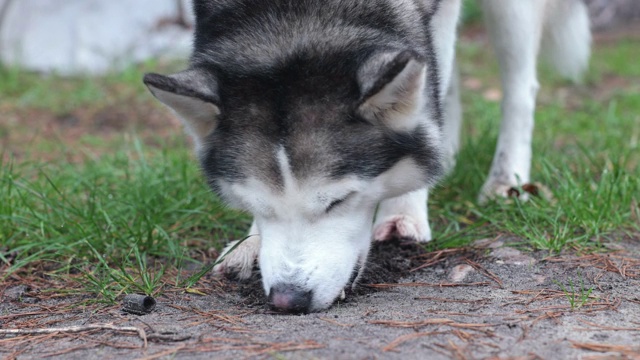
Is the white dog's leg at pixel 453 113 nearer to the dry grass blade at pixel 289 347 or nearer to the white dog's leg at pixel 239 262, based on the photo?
the white dog's leg at pixel 239 262

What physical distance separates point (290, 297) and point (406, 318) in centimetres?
41

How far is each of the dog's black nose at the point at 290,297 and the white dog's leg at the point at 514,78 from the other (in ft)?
6.00

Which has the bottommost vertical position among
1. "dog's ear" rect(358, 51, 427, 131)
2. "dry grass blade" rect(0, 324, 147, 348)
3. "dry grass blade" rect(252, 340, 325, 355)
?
"dry grass blade" rect(0, 324, 147, 348)

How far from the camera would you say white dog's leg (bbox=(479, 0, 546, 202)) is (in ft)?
14.0

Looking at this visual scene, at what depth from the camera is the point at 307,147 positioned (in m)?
2.71

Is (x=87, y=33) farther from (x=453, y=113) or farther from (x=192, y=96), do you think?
(x=192, y=96)

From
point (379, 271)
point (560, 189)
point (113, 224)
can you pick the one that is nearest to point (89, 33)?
point (113, 224)

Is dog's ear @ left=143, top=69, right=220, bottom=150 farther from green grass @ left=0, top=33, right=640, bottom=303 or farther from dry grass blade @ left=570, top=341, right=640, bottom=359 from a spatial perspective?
dry grass blade @ left=570, top=341, right=640, bottom=359

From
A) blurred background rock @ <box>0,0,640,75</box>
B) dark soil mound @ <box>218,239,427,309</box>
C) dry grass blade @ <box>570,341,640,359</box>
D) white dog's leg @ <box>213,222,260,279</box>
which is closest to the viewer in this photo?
dry grass blade @ <box>570,341,640,359</box>

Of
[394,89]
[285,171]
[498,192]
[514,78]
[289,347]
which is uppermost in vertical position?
[394,89]

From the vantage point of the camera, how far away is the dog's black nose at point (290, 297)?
8.71 ft

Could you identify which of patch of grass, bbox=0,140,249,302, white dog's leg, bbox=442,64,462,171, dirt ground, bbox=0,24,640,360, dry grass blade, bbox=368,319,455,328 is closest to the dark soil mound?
dirt ground, bbox=0,24,640,360

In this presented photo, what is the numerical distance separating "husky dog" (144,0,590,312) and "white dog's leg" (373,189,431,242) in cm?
48

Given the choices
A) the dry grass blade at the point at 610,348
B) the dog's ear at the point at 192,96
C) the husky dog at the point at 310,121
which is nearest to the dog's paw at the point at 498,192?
the husky dog at the point at 310,121
